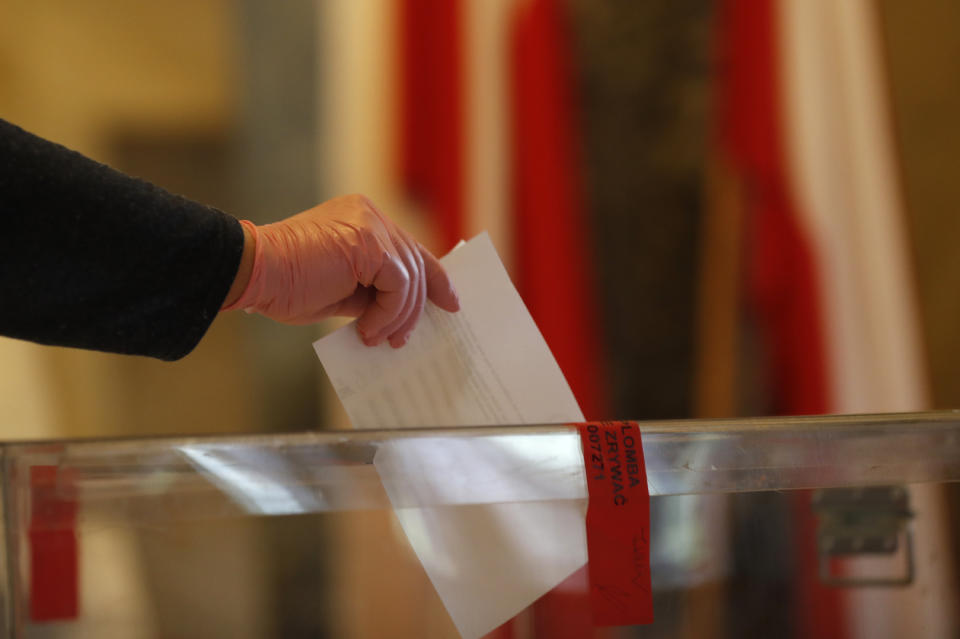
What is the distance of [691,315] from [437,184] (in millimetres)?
607

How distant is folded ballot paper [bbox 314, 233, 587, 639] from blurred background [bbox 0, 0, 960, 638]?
29.4 inches

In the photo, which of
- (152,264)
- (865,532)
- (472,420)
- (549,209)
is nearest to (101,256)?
(152,264)

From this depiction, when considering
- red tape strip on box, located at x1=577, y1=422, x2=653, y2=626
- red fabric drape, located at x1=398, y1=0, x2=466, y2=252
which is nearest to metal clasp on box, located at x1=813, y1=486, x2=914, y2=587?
red tape strip on box, located at x1=577, y1=422, x2=653, y2=626

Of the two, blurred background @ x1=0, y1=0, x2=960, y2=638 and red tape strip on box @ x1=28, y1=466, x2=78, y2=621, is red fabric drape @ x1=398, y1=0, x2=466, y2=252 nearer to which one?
blurred background @ x1=0, y1=0, x2=960, y2=638

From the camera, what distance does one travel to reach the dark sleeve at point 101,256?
0.50m

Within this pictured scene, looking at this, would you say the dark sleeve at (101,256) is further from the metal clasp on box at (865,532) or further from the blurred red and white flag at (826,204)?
the blurred red and white flag at (826,204)

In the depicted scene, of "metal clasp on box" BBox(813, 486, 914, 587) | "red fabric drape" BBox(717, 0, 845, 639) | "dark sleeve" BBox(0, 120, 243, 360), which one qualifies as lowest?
"metal clasp on box" BBox(813, 486, 914, 587)

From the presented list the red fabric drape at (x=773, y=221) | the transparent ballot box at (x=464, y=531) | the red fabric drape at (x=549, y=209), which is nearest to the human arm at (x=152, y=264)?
the transparent ballot box at (x=464, y=531)

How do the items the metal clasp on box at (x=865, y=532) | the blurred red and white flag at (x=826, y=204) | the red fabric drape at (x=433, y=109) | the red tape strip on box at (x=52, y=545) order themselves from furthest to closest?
the red fabric drape at (x=433, y=109)
the blurred red and white flag at (x=826, y=204)
the metal clasp on box at (x=865, y=532)
the red tape strip on box at (x=52, y=545)

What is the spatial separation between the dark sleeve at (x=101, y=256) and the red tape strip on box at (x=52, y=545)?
4.7 inches

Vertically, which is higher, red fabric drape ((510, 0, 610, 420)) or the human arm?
red fabric drape ((510, 0, 610, 420))

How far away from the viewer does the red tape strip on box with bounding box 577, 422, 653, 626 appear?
0.51 metres

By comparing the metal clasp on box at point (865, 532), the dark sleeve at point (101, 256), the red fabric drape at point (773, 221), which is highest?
the red fabric drape at point (773, 221)

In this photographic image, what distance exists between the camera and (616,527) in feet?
1.68
